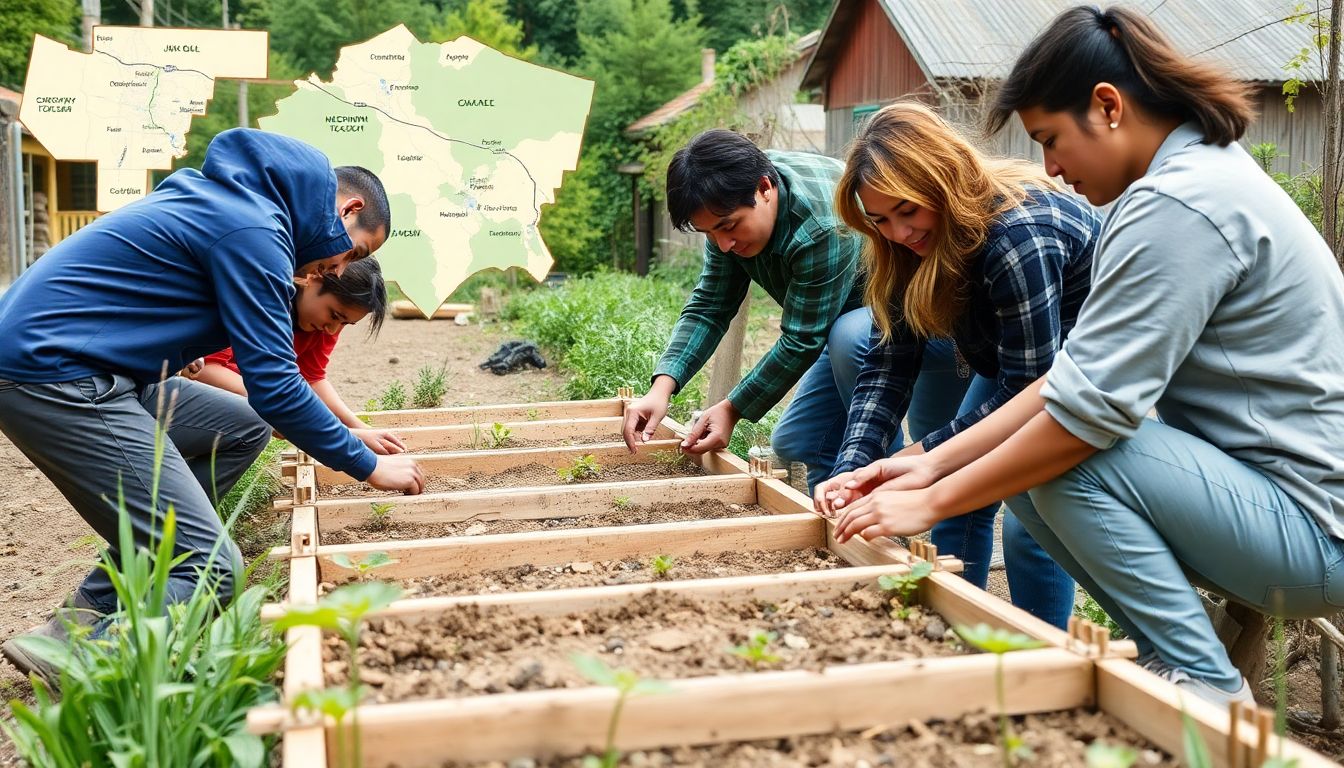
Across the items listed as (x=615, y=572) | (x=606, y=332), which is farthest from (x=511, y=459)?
(x=606, y=332)

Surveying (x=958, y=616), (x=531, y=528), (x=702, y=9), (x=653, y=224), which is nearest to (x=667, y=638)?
(x=958, y=616)

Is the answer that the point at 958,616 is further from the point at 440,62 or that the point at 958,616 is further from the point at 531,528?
the point at 440,62

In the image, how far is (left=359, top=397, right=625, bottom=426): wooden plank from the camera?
198 inches

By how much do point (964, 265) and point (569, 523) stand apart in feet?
4.56

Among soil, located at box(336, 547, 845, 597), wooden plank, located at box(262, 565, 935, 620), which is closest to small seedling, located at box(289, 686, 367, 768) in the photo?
wooden plank, located at box(262, 565, 935, 620)

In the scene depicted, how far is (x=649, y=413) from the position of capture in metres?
4.05

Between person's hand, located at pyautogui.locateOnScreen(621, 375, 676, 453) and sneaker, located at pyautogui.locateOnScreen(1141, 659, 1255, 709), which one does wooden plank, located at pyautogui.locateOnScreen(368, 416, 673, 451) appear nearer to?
person's hand, located at pyautogui.locateOnScreen(621, 375, 676, 453)

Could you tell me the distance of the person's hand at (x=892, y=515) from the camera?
7.55 feet

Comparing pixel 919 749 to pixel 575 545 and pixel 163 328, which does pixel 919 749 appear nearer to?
pixel 575 545

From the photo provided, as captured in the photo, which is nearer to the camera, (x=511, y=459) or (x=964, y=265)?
(x=964, y=265)

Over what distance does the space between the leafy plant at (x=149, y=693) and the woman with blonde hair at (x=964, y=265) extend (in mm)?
1376

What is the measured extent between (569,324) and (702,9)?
102 ft

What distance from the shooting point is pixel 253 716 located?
161 centimetres

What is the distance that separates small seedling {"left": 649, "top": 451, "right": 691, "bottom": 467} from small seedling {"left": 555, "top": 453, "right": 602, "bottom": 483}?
11.9 inches
